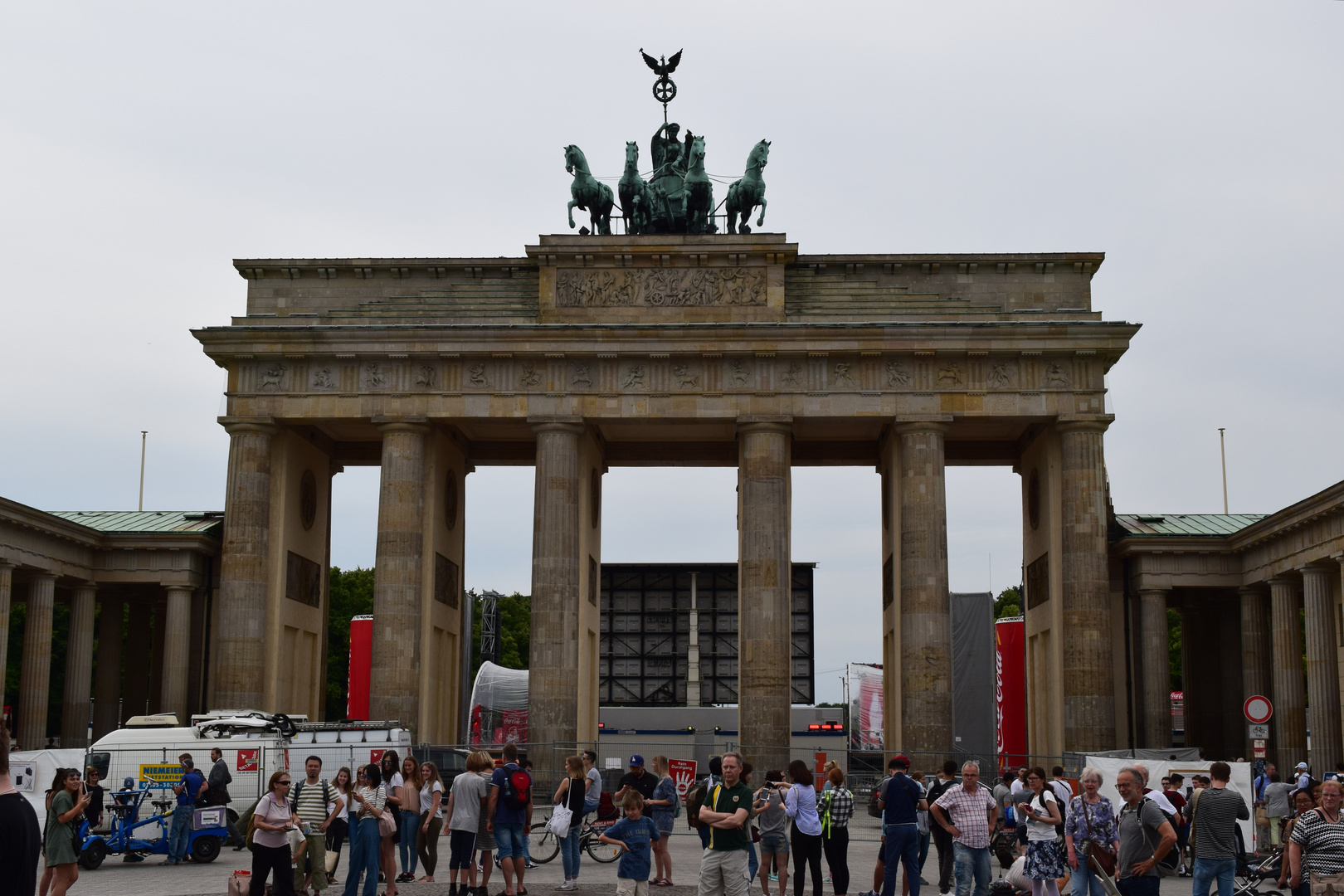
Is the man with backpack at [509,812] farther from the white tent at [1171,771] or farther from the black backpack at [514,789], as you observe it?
the white tent at [1171,771]

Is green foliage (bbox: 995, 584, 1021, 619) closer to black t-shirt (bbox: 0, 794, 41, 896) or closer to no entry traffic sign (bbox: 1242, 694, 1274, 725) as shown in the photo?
no entry traffic sign (bbox: 1242, 694, 1274, 725)

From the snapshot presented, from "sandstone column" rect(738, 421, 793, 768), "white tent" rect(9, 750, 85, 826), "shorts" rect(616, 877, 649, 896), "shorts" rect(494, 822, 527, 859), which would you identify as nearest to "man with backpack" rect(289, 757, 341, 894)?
"shorts" rect(494, 822, 527, 859)

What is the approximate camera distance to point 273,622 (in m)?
47.5

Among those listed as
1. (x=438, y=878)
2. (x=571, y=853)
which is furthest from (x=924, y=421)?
(x=571, y=853)

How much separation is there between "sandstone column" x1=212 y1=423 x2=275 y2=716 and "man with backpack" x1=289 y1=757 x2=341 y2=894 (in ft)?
88.5

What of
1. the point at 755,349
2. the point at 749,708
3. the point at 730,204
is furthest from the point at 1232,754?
the point at 730,204

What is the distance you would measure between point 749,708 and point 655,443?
1209cm

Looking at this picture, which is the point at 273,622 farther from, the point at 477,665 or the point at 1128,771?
the point at 1128,771

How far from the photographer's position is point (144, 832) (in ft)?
88.5

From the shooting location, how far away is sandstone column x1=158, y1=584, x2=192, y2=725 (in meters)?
48.4

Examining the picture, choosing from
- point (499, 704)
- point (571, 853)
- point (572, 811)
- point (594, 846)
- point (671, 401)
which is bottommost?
point (594, 846)

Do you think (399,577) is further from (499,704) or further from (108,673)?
(108,673)

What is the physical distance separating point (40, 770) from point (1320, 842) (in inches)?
824

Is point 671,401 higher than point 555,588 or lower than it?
higher
